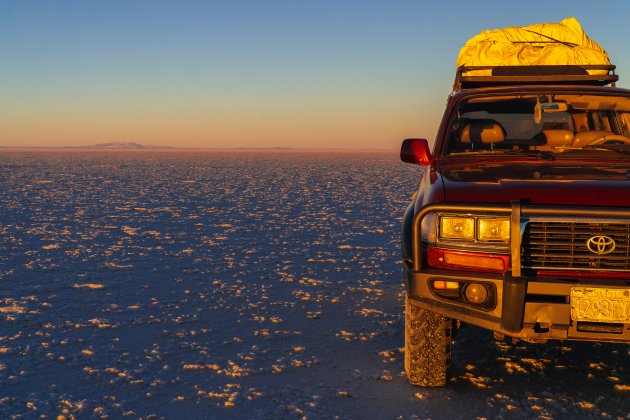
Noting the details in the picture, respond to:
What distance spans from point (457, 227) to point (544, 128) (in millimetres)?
1840

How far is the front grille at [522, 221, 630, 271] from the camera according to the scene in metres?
3.34

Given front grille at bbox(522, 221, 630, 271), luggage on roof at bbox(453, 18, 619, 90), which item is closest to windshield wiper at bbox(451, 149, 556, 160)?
front grille at bbox(522, 221, 630, 271)

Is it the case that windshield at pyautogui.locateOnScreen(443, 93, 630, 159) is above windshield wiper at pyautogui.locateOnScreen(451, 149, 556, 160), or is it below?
above

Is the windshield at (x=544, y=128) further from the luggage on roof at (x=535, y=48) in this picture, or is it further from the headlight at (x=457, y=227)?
the luggage on roof at (x=535, y=48)

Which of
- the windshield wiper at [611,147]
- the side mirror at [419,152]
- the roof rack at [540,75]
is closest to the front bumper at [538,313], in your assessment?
the side mirror at [419,152]

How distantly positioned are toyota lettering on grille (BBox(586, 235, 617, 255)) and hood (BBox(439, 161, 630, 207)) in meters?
0.18

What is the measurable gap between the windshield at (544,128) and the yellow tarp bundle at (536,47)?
2.30 m

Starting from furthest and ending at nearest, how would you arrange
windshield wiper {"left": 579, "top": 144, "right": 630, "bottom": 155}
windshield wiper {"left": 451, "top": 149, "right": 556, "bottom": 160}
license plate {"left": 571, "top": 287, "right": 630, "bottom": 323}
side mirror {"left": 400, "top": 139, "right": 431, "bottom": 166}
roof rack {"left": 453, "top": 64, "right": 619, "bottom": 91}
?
roof rack {"left": 453, "top": 64, "right": 619, "bottom": 91}, side mirror {"left": 400, "top": 139, "right": 431, "bottom": 166}, windshield wiper {"left": 579, "top": 144, "right": 630, "bottom": 155}, windshield wiper {"left": 451, "top": 149, "right": 556, "bottom": 160}, license plate {"left": 571, "top": 287, "right": 630, "bottom": 323}

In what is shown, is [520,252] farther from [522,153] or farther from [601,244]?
[522,153]

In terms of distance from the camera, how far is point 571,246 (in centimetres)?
338

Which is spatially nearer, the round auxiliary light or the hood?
the hood

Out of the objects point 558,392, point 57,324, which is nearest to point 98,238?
point 57,324

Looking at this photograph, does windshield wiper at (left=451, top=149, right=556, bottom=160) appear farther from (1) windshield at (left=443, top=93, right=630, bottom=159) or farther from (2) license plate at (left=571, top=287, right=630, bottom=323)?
(2) license plate at (left=571, top=287, right=630, bottom=323)

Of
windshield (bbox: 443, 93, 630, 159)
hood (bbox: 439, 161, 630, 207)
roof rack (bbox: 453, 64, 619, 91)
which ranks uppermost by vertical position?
roof rack (bbox: 453, 64, 619, 91)
